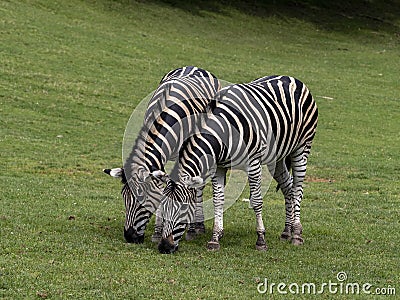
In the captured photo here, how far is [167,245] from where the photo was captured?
10.2m

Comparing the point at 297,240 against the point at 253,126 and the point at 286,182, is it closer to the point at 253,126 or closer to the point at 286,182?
the point at 286,182

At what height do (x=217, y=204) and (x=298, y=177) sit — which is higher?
(x=298, y=177)

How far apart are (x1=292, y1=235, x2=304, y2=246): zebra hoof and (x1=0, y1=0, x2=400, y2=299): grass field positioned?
8.3 inches

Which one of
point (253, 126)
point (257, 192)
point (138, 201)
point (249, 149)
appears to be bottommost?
point (138, 201)

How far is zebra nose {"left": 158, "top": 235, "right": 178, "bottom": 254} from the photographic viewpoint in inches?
402

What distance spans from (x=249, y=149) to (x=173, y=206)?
144cm

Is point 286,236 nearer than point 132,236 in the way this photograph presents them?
No

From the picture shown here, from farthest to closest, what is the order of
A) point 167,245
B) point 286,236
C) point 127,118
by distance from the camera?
point 127,118
point 286,236
point 167,245

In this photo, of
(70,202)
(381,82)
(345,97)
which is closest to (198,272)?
(70,202)

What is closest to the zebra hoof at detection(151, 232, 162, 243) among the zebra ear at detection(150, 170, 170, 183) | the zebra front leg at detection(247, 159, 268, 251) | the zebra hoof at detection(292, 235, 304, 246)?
the zebra ear at detection(150, 170, 170, 183)

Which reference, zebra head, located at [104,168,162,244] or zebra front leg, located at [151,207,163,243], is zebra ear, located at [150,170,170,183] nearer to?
zebra head, located at [104,168,162,244]

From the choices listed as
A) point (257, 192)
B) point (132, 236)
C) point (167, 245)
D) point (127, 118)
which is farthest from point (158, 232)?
point (127, 118)

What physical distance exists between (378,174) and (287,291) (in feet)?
36.4

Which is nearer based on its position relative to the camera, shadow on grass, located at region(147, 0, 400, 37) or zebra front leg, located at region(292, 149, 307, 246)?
zebra front leg, located at region(292, 149, 307, 246)
